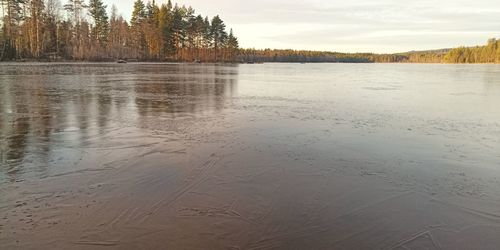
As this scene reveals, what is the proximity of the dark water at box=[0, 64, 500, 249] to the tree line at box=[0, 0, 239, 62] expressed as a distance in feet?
171

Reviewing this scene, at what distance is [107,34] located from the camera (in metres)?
83.8

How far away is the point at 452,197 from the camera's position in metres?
5.92

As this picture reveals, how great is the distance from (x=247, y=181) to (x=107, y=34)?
283 feet

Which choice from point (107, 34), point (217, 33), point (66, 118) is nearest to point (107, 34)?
point (107, 34)

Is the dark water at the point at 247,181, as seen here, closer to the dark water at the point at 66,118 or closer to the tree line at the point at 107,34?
the dark water at the point at 66,118

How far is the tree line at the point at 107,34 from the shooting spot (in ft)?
202

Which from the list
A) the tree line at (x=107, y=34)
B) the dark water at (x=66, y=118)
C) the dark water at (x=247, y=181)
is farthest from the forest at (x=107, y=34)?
the dark water at (x=247, y=181)

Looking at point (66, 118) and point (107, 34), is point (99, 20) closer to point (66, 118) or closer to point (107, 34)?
point (107, 34)

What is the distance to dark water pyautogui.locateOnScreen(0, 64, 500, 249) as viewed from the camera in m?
4.54

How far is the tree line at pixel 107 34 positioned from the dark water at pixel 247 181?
5204 cm

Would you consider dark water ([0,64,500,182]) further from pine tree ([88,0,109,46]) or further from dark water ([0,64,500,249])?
pine tree ([88,0,109,46])

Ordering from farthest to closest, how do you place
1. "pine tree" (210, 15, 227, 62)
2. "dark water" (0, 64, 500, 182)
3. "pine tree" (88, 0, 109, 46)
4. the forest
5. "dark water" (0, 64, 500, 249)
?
"pine tree" (210, 15, 227, 62) → "pine tree" (88, 0, 109, 46) → the forest → "dark water" (0, 64, 500, 182) → "dark water" (0, 64, 500, 249)

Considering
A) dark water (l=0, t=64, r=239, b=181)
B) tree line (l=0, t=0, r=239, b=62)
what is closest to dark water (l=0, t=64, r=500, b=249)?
dark water (l=0, t=64, r=239, b=181)

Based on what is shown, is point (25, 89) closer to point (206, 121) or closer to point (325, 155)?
point (206, 121)
